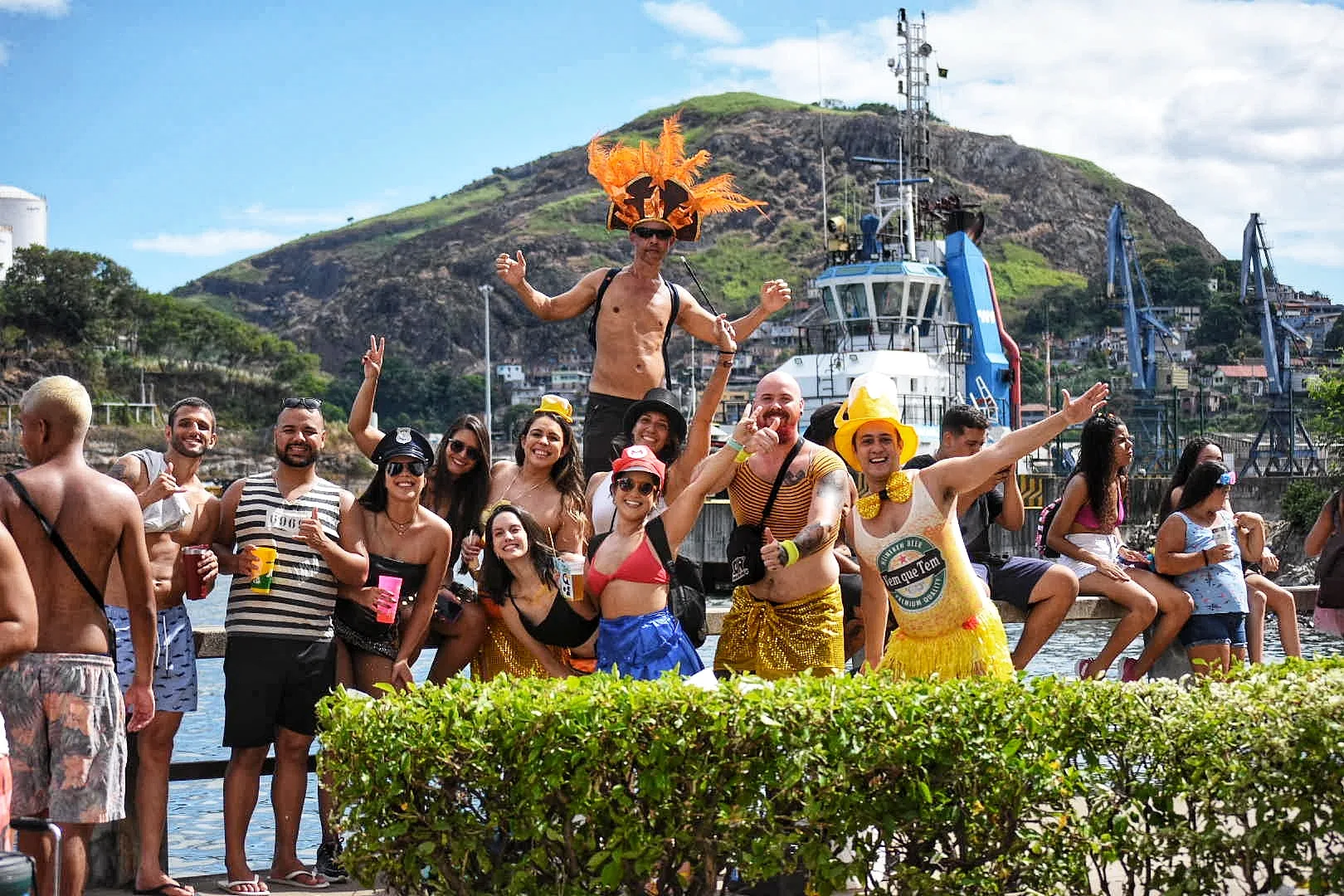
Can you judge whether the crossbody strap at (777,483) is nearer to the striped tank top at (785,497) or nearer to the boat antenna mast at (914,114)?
the striped tank top at (785,497)

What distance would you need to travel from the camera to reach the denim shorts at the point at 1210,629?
7.69 m

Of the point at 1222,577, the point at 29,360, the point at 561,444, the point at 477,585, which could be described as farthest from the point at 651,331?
the point at 29,360

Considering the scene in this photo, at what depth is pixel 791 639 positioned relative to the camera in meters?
6.18

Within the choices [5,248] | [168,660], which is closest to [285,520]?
[168,660]

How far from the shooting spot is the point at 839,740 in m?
4.30

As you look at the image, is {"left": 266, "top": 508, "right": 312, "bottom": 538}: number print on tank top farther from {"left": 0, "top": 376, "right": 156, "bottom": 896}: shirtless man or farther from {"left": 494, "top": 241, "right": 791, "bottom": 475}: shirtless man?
{"left": 494, "top": 241, "right": 791, "bottom": 475}: shirtless man

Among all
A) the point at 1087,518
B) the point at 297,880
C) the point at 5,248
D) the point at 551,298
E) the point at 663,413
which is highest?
the point at 5,248

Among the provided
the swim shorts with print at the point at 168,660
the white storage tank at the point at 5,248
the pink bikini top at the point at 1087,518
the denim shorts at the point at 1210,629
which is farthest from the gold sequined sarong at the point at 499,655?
the white storage tank at the point at 5,248

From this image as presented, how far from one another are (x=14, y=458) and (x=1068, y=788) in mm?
110012

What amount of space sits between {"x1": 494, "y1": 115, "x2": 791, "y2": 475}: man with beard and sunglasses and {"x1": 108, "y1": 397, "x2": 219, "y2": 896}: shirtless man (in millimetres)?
2093

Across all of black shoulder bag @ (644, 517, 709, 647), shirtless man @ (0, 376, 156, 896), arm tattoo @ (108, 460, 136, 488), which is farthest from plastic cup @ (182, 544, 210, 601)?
black shoulder bag @ (644, 517, 709, 647)

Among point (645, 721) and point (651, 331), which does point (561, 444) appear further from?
point (645, 721)

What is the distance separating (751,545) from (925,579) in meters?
0.97

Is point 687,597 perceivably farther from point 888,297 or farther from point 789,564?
point 888,297
